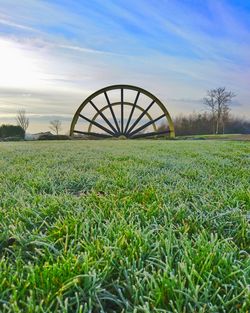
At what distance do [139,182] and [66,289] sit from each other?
1777mm

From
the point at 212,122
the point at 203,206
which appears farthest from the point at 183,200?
the point at 212,122

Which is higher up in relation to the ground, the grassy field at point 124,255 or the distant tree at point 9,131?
the distant tree at point 9,131

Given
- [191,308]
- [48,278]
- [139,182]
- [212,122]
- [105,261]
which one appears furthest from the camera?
[212,122]

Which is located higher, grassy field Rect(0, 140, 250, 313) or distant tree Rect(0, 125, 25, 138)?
distant tree Rect(0, 125, 25, 138)

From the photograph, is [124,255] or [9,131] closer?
[124,255]

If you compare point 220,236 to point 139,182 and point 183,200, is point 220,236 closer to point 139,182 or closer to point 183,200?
point 183,200

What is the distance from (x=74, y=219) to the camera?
1.50 m

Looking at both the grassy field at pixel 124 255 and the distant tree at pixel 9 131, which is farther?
the distant tree at pixel 9 131

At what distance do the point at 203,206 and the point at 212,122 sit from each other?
36.3 m

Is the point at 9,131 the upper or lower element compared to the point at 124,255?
upper

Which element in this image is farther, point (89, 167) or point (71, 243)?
point (89, 167)

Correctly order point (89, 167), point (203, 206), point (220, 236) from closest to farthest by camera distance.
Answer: point (220, 236)
point (203, 206)
point (89, 167)

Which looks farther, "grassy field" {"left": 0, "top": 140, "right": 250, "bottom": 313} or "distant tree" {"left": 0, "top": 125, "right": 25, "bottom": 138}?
"distant tree" {"left": 0, "top": 125, "right": 25, "bottom": 138}

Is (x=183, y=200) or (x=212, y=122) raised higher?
(x=212, y=122)
